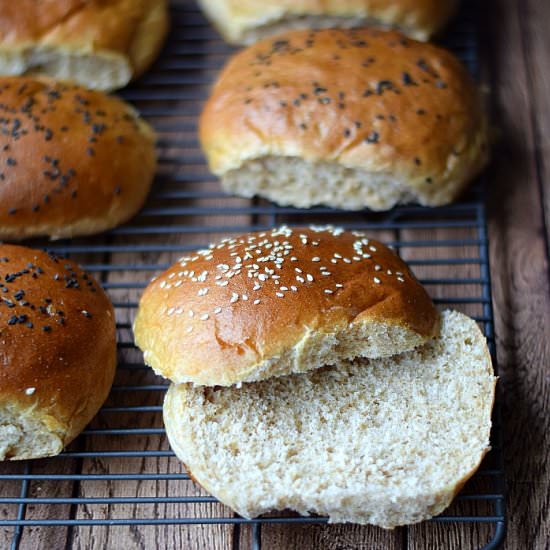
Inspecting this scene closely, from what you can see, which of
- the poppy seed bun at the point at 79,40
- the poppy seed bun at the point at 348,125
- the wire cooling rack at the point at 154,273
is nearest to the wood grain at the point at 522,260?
the wire cooling rack at the point at 154,273

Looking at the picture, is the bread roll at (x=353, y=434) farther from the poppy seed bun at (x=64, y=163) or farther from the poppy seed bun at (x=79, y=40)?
the poppy seed bun at (x=79, y=40)

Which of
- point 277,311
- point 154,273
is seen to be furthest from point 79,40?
point 277,311

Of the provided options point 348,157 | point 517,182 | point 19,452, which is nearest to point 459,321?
point 348,157

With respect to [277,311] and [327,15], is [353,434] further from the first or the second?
[327,15]

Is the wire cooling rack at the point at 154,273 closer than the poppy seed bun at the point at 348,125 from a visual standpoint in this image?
Yes

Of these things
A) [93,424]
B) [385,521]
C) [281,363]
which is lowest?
[93,424]

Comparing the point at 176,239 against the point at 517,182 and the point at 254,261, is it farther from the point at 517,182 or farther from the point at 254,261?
the point at 517,182
